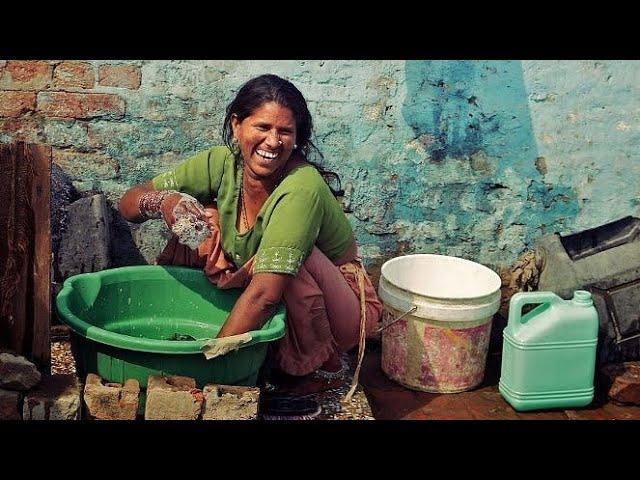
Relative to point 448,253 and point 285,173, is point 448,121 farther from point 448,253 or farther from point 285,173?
point 285,173

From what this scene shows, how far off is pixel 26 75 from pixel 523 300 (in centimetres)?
Answer: 275

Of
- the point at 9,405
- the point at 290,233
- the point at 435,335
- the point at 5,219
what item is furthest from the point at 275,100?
the point at 9,405

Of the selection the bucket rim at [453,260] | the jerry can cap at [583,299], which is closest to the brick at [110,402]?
the bucket rim at [453,260]

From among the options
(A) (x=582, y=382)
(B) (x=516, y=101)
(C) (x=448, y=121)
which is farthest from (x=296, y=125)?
(A) (x=582, y=382)

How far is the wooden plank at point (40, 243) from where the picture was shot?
3641mm

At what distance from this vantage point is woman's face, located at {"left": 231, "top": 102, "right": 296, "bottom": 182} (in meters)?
3.95

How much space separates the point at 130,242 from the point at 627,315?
8.65 ft

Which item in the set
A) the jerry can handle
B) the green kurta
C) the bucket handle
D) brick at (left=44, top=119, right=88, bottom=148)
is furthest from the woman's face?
the jerry can handle

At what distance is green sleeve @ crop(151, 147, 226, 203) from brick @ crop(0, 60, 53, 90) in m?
0.87

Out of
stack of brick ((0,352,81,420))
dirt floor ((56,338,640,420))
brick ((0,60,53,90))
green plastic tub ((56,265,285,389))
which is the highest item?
brick ((0,60,53,90))

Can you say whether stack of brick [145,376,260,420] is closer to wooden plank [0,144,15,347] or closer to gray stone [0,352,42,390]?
gray stone [0,352,42,390]

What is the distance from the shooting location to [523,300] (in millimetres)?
4207

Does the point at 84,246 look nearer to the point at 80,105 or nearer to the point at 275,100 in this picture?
the point at 80,105

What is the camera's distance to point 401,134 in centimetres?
477
